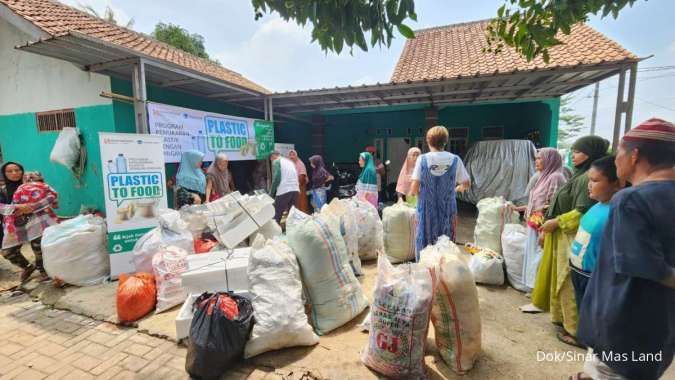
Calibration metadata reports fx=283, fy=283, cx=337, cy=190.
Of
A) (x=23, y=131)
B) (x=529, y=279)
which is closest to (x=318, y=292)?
(x=529, y=279)

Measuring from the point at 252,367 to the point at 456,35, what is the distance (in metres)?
10.8

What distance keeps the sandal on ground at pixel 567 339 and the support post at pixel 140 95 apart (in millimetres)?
5004

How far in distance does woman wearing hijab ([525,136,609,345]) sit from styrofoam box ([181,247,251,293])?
2.50 meters

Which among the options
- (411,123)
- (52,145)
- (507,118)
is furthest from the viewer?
(411,123)

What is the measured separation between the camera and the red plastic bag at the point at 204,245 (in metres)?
3.38

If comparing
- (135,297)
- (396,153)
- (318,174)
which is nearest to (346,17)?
(135,297)

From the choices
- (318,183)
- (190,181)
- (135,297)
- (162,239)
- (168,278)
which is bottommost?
(135,297)

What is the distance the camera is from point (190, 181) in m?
4.16

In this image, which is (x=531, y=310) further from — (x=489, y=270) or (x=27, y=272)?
(x=27, y=272)

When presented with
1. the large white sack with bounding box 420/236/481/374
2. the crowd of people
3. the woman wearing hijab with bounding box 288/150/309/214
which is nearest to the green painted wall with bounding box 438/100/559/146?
the woman wearing hijab with bounding box 288/150/309/214

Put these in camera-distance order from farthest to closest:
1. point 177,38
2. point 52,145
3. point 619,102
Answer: point 177,38, point 52,145, point 619,102

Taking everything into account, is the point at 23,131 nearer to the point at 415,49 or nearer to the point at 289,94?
the point at 289,94

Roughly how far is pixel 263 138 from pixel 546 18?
5.33 metres

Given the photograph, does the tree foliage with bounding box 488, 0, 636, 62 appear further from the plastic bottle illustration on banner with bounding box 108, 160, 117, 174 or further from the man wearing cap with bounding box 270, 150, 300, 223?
the plastic bottle illustration on banner with bounding box 108, 160, 117, 174
